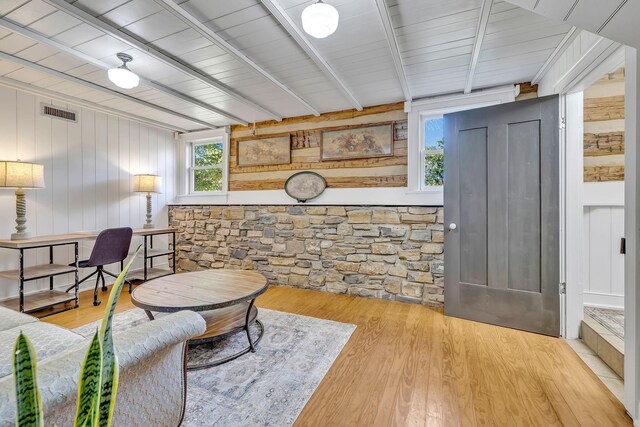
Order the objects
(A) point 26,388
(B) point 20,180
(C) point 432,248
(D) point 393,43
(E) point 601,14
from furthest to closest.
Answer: (C) point 432,248
(B) point 20,180
(D) point 393,43
(E) point 601,14
(A) point 26,388

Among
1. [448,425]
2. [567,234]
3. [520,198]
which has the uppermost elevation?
[520,198]

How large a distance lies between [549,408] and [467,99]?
279 centimetres

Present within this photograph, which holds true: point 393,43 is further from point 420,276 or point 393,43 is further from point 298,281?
point 298,281

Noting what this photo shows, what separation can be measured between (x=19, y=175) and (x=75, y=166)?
0.85m

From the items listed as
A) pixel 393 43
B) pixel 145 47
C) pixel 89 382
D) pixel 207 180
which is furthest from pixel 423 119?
pixel 89 382

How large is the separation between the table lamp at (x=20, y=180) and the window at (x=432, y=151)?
4039mm

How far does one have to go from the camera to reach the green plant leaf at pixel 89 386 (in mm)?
604

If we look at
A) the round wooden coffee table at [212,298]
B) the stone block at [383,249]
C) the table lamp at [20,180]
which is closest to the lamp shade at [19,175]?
the table lamp at [20,180]

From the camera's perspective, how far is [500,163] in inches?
99.6

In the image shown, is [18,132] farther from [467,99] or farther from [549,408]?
[549,408]

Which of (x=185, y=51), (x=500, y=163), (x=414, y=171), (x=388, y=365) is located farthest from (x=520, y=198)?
→ (x=185, y=51)

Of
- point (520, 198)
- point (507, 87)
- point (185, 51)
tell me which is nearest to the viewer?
point (185, 51)

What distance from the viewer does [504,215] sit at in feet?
8.27

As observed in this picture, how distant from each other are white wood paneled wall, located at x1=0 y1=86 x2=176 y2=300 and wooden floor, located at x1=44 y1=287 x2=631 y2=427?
3.88 ft
